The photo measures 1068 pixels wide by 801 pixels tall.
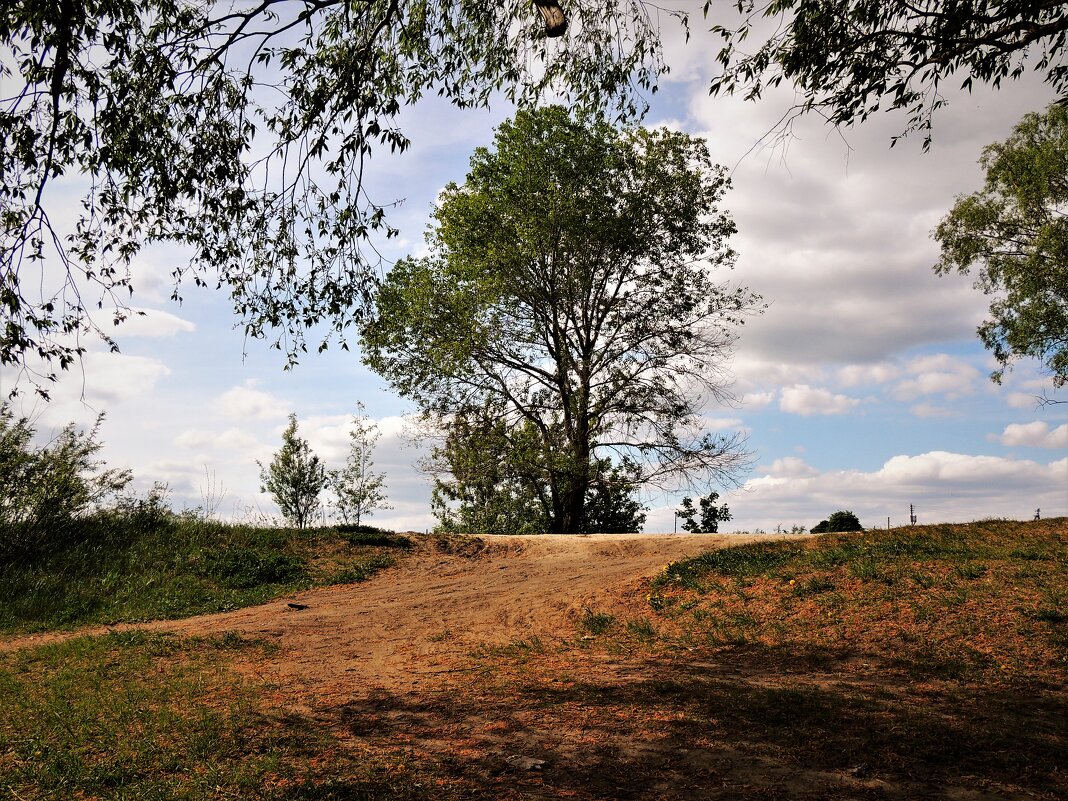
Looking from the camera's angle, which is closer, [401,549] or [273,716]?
[273,716]

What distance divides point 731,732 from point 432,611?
6.81 m

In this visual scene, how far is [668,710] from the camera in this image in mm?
6809

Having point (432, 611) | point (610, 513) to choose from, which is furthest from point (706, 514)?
point (432, 611)

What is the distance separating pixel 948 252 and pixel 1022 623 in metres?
22.1

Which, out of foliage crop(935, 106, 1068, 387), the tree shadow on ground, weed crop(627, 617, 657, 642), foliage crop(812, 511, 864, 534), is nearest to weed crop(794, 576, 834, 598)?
the tree shadow on ground

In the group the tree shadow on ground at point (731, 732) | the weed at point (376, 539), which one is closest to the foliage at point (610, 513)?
the weed at point (376, 539)

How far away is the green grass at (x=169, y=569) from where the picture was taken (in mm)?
13648

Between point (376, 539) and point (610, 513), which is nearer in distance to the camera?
point (376, 539)

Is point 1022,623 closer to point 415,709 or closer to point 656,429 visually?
point 415,709

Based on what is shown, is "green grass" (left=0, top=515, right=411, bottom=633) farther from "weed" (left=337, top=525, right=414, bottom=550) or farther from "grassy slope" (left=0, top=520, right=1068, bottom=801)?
"grassy slope" (left=0, top=520, right=1068, bottom=801)

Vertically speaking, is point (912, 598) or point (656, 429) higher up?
point (656, 429)

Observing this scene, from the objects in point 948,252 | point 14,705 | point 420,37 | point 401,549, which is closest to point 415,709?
point 14,705

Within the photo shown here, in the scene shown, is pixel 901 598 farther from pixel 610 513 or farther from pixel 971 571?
pixel 610 513

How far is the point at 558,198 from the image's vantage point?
73.2 feet
